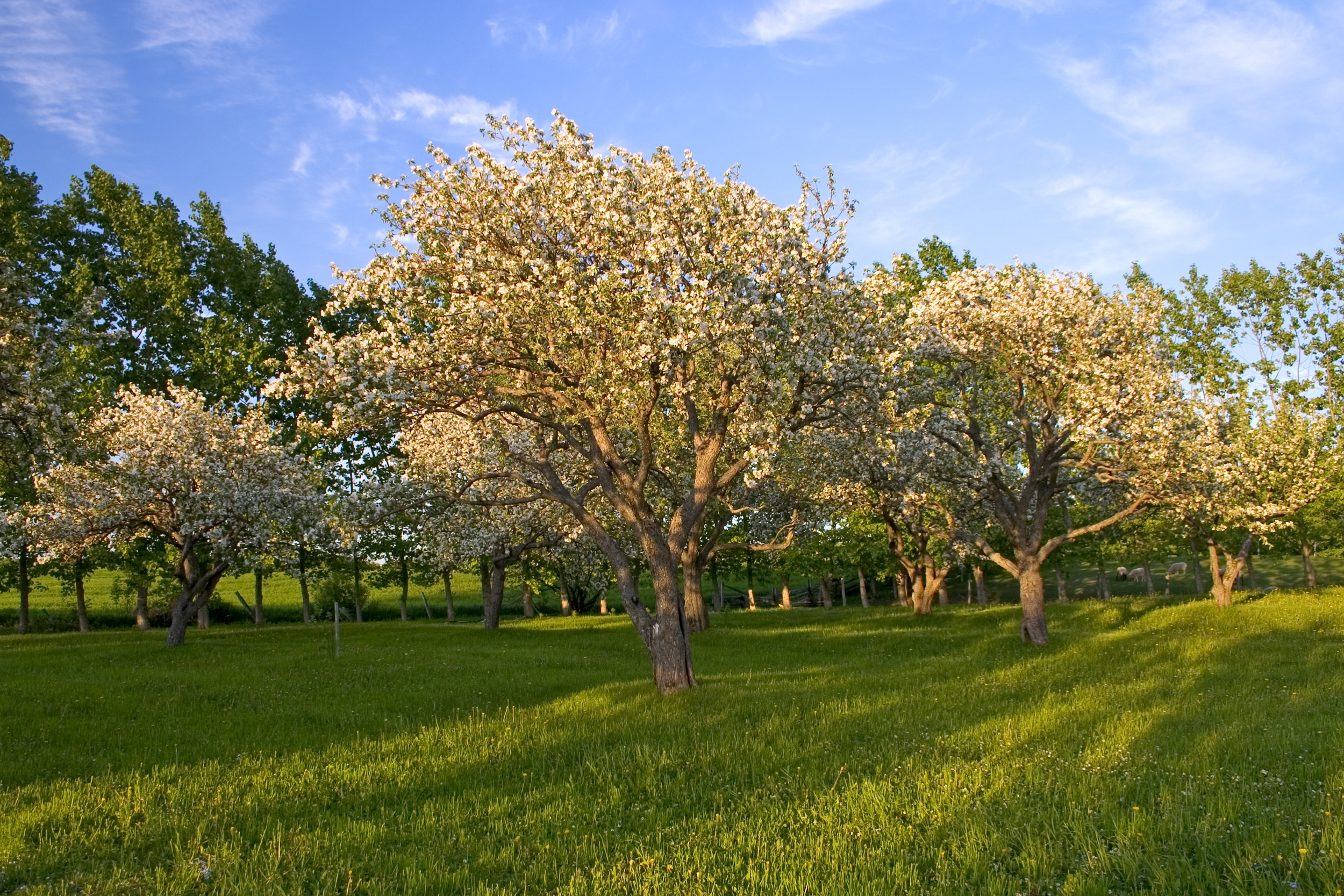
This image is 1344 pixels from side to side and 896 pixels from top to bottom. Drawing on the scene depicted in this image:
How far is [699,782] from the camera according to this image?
1112 centimetres

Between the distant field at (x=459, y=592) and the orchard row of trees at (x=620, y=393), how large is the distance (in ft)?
62.5

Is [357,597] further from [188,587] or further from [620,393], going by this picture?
[620,393]

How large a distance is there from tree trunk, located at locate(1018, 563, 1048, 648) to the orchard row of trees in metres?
0.10

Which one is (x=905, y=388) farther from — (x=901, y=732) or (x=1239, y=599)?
(x=1239, y=599)

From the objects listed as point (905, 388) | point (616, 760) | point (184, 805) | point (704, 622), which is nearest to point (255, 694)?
point (184, 805)

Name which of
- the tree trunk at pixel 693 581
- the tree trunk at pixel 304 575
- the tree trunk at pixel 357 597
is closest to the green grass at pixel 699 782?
the tree trunk at pixel 693 581

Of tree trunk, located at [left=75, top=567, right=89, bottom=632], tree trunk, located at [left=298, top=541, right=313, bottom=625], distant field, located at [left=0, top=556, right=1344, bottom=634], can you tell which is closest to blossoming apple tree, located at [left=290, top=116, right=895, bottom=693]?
tree trunk, located at [left=298, top=541, right=313, bottom=625]

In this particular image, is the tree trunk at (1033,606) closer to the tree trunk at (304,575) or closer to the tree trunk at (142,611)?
the tree trunk at (304,575)

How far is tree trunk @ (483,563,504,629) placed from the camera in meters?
46.3

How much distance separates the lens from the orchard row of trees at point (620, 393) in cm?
1798

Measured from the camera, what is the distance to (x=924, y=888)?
7098 mm

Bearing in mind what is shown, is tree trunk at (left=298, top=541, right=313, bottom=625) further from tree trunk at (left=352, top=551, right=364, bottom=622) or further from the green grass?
the green grass

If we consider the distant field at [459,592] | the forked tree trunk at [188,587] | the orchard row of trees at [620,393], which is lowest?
the distant field at [459,592]

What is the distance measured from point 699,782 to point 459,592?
83.4 m
